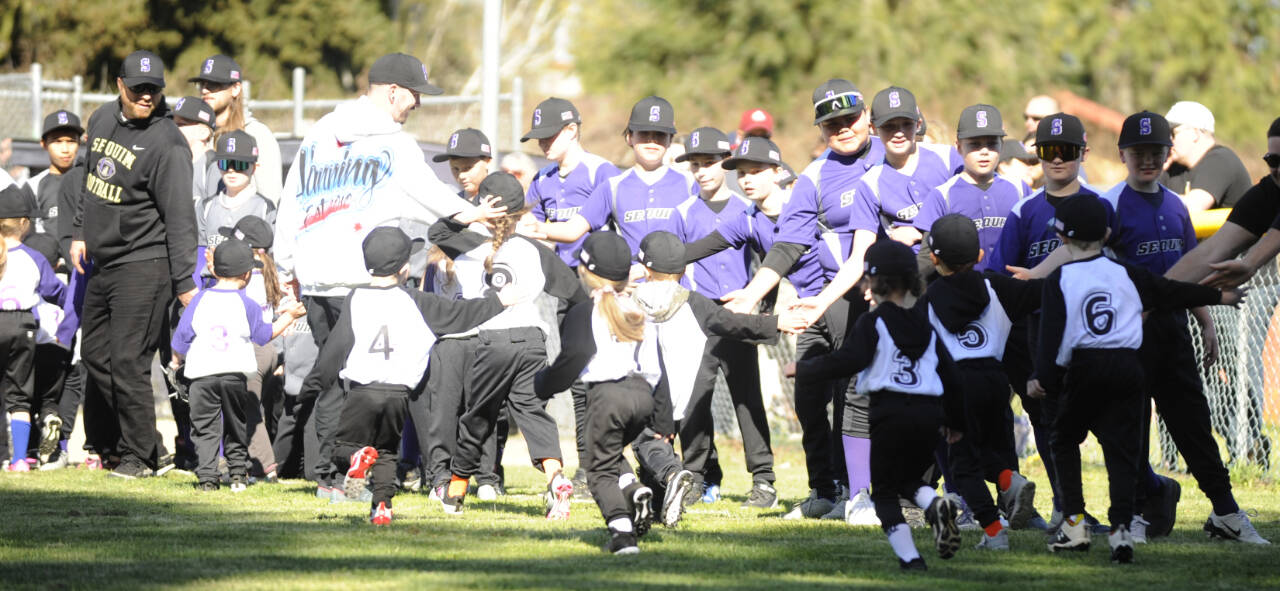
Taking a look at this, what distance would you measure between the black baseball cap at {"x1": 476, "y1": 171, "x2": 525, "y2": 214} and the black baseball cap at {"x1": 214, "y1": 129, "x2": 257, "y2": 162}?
2.54 m

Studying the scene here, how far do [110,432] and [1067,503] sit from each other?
21.1ft

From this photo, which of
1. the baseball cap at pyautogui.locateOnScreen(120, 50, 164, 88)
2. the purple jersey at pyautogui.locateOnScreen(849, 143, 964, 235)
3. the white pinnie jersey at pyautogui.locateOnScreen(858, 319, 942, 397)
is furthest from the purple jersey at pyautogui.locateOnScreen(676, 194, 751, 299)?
the baseball cap at pyautogui.locateOnScreen(120, 50, 164, 88)

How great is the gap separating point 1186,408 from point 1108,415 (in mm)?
→ 759

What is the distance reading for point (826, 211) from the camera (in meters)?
8.47

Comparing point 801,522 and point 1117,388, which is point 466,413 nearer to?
point 801,522

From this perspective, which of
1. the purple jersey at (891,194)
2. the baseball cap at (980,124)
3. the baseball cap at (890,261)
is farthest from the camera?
the purple jersey at (891,194)

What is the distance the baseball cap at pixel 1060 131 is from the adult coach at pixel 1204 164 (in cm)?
141

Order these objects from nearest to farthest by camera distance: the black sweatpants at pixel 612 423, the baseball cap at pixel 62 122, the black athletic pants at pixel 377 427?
the black sweatpants at pixel 612 423 → the black athletic pants at pixel 377 427 → the baseball cap at pixel 62 122

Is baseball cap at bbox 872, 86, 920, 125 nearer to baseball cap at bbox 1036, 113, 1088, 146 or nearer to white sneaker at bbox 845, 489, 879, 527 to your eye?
baseball cap at bbox 1036, 113, 1088, 146

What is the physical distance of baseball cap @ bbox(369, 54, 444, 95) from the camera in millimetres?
8406

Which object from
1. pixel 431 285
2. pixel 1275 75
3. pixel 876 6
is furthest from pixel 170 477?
pixel 1275 75

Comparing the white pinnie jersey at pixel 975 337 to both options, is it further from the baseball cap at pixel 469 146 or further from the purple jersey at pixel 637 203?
the baseball cap at pixel 469 146

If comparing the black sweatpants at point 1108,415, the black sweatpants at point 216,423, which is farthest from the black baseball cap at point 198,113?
the black sweatpants at point 1108,415

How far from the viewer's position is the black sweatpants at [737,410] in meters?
8.95
